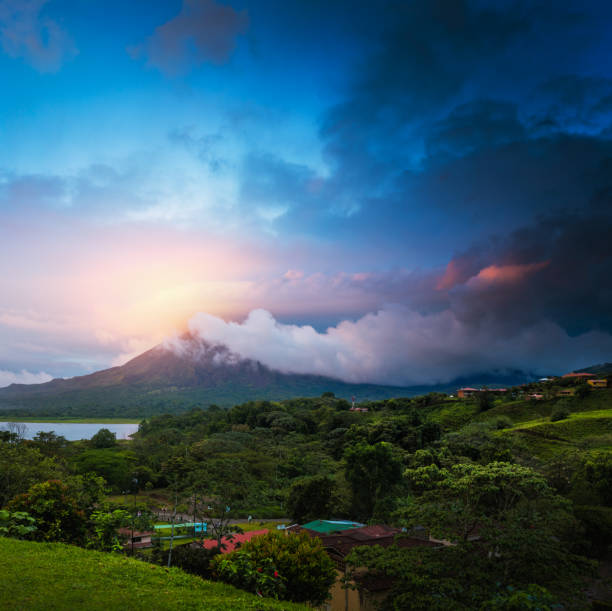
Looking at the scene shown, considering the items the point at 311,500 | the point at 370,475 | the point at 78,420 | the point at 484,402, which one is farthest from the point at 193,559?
the point at 78,420

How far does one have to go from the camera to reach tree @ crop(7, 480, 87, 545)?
30.3 ft

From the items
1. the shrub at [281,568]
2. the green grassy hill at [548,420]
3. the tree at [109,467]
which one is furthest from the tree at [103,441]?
the shrub at [281,568]

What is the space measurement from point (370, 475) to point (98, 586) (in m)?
24.3

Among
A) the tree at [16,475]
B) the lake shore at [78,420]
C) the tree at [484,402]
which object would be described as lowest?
the lake shore at [78,420]

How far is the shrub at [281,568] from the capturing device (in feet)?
23.4

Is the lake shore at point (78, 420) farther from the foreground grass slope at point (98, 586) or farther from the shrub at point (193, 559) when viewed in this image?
the foreground grass slope at point (98, 586)

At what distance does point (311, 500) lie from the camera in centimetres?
2875

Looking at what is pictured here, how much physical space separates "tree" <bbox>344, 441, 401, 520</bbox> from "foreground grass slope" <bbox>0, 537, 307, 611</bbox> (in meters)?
22.5

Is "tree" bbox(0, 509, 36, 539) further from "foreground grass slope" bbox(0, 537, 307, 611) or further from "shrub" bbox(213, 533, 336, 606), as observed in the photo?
"shrub" bbox(213, 533, 336, 606)

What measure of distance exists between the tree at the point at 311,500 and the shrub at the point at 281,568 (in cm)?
2093

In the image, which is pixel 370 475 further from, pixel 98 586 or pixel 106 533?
pixel 98 586

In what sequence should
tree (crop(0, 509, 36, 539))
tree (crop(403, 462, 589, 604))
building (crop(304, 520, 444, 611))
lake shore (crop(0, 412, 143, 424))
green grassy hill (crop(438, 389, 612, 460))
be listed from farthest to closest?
1. lake shore (crop(0, 412, 143, 424))
2. green grassy hill (crop(438, 389, 612, 460))
3. building (crop(304, 520, 444, 611))
4. tree (crop(403, 462, 589, 604))
5. tree (crop(0, 509, 36, 539))

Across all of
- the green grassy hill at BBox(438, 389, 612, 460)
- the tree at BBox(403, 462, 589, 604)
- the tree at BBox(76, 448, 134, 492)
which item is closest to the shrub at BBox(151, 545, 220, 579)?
the tree at BBox(403, 462, 589, 604)

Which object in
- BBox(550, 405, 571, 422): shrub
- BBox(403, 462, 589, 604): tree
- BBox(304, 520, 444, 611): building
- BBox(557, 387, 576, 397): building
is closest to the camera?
BBox(403, 462, 589, 604): tree
